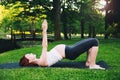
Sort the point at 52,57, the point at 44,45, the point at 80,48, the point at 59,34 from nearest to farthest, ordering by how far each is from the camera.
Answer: the point at 44,45
the point at 52,57
the point at 80,48
the point at 59,34

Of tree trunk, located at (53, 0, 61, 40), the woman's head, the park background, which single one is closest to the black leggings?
the park background

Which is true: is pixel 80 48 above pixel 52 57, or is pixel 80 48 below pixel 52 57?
above

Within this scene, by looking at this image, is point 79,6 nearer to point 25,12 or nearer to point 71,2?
point 71,2

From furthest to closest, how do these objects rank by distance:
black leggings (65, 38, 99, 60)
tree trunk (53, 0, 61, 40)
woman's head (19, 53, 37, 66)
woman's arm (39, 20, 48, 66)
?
tree trunk (53, 0, 61, 40), black leggings (65, 38, 99, 60), woman's head (19, 53, 37, 66), woman's arm (39, 20, 48, 66)

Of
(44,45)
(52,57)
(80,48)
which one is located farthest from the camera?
(80,48)

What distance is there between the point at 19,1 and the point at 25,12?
8.15 ft

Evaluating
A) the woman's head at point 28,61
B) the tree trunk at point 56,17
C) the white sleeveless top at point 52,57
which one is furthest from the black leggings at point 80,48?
the tree trunk at point 56,17

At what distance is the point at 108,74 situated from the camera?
31.4ft

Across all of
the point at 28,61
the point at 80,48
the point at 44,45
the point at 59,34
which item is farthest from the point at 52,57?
the point at 59,34

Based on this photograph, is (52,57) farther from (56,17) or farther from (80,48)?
(56,17)

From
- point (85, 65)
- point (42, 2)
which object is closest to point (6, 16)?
point (42, 2)

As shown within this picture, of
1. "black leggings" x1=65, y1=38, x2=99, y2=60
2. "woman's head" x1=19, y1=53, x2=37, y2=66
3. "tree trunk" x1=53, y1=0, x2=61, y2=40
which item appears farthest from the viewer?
"tree trunk" x1=53, y1=0, x2=61, y2=40

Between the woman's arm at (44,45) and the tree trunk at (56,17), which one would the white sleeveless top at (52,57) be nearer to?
the woman's arm at (44,45)

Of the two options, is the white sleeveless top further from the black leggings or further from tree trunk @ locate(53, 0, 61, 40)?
tree trunk @ locate(53, 0, 61, 40)
